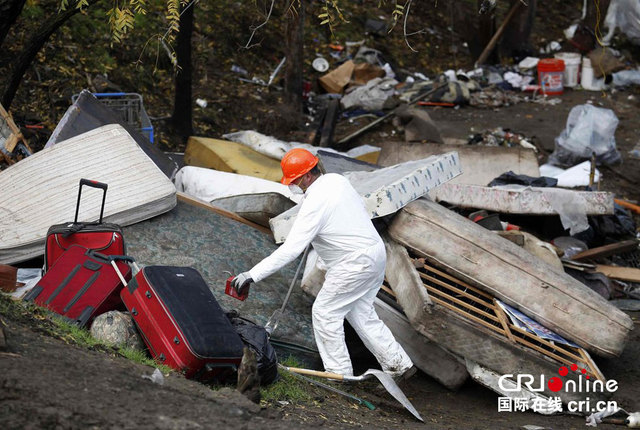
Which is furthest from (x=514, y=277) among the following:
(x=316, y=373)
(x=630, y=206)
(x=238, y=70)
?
(x=238, y=70)

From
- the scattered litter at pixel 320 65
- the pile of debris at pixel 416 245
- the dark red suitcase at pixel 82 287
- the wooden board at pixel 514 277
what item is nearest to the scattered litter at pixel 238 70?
the scattered litter at pixel 320 65

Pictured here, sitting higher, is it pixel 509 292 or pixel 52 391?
pixel 52 391

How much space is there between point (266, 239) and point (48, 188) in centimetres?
175

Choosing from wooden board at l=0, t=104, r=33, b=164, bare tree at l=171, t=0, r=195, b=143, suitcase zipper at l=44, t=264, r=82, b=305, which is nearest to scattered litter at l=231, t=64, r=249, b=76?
bare tree at l=171, t=0, r=195, b=143

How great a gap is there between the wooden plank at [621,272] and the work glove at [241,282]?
4084mm

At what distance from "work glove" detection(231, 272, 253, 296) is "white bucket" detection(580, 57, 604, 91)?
1026 cm

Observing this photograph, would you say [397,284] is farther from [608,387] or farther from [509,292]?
[608,387]

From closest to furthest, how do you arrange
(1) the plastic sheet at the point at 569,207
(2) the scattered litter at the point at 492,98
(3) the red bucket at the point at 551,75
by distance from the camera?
(1) the plastic sheet at the point at 569,207 < (2) the scattered litter at the point at 492,98 < (3) the red bucket at the point at 551,75

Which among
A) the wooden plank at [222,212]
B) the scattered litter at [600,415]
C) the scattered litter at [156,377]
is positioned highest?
the scattered litter at [156,377]

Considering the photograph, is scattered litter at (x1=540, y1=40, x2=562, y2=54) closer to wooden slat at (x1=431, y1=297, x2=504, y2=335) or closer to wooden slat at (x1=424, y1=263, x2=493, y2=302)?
wooden slat at (x1=424, y1=263, x2=493, y2=302)

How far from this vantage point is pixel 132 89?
10.5 metres

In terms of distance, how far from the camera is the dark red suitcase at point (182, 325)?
13.2 ft

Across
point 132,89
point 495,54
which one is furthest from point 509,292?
point 495,54

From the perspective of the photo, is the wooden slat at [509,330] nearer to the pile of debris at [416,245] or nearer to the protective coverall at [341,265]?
the pile of debris at [416,245]
